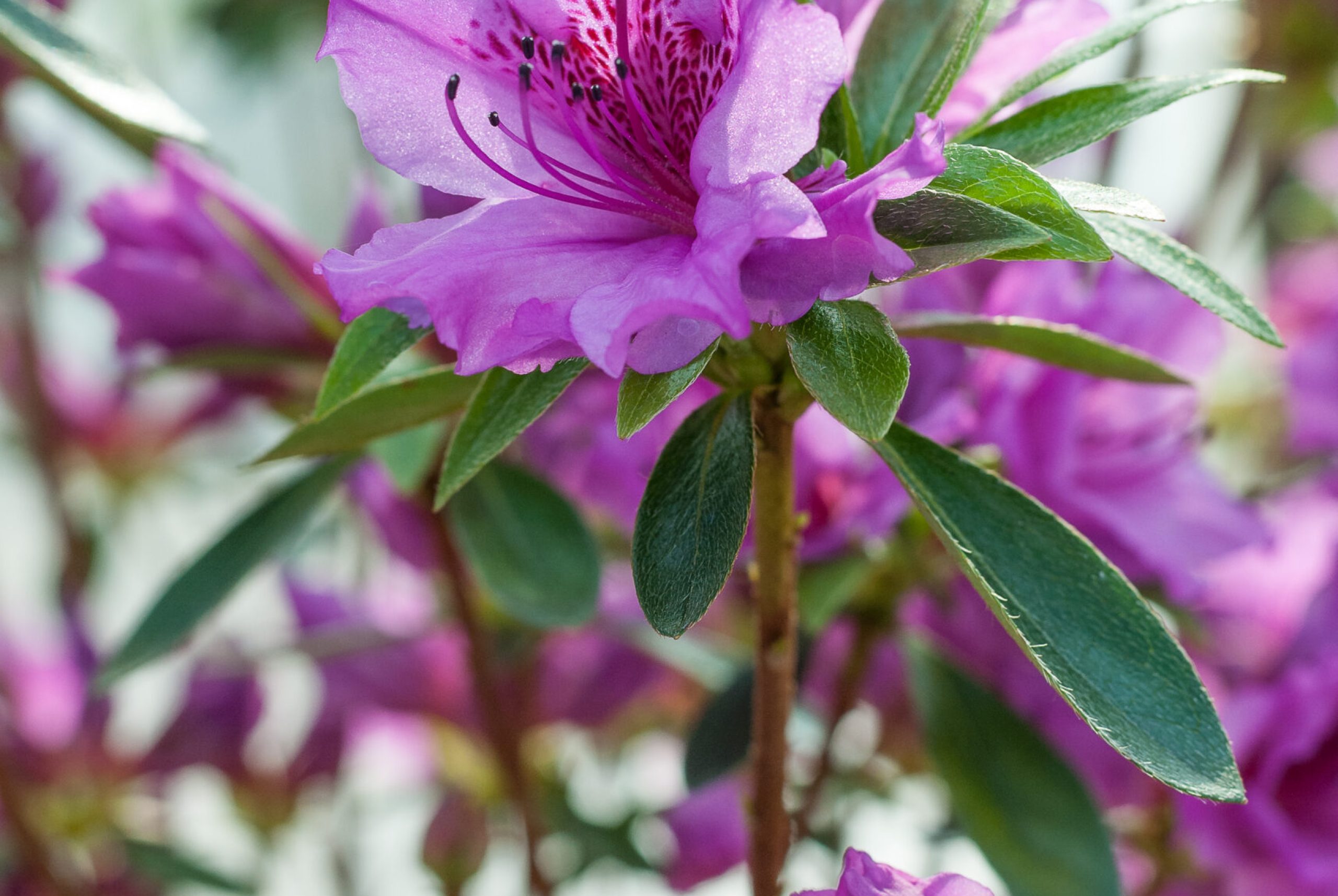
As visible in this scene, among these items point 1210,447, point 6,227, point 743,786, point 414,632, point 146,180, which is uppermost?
point 146,180

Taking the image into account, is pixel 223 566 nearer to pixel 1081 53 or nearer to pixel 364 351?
pixel 364 351

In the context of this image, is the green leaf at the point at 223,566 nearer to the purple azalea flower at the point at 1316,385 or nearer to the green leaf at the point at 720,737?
the green leaf at the point at 720,737

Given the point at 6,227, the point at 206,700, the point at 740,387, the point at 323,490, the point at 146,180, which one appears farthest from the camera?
the point at 6,227

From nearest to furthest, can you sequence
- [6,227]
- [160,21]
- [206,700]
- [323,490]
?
[323,490] → [206,700] → [6,227] → [160,21]

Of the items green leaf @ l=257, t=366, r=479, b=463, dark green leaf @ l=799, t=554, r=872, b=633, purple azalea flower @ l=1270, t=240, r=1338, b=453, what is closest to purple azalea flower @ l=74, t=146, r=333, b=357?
green leaf @ l=257, t=366, r=479, b=463

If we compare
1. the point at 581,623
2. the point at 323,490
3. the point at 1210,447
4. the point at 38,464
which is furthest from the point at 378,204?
the point at 1210,447

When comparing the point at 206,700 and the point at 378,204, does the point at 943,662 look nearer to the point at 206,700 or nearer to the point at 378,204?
the point at 378,204

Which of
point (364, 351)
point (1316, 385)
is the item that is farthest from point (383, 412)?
point (1316, 385)
